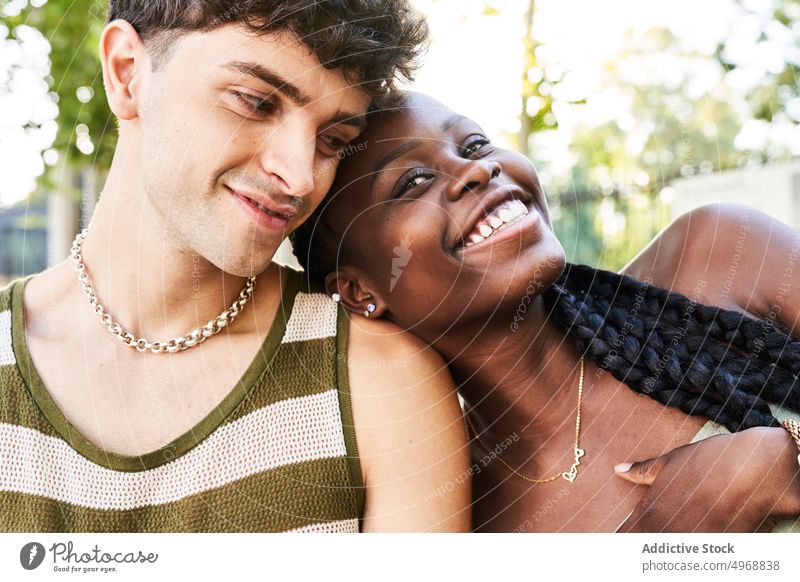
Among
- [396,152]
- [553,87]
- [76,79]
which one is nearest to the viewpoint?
[396,152]

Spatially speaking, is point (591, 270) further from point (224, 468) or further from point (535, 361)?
point (224, 468)

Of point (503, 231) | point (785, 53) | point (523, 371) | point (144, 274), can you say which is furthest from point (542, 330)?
point (785, 53)

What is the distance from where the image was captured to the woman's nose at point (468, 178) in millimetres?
911

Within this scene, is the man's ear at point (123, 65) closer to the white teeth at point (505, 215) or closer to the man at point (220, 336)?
the man at point (220, 336)

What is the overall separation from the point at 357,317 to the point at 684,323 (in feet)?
1.33

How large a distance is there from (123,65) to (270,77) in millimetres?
185

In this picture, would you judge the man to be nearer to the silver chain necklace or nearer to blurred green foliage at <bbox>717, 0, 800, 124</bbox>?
the silver chain necklace

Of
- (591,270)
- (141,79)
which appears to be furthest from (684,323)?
(141,79)

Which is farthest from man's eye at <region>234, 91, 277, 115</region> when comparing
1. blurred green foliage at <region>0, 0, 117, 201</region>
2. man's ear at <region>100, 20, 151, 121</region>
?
blurred green foliage at <region>0, 0, 117, 201</region>

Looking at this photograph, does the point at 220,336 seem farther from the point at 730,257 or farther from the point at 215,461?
the point at 730,257

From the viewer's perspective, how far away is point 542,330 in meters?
1.00

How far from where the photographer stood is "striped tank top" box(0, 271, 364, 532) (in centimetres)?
86

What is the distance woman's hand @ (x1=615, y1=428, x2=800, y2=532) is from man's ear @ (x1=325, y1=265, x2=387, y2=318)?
348 millimetres

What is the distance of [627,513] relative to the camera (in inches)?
35.7
